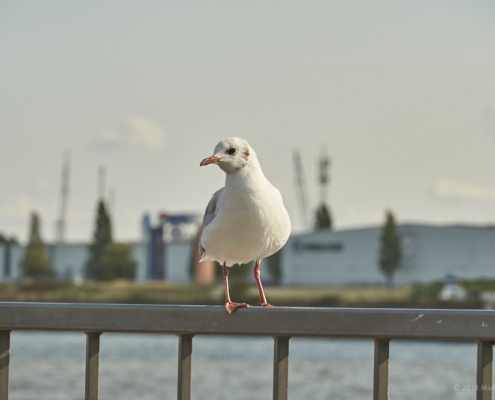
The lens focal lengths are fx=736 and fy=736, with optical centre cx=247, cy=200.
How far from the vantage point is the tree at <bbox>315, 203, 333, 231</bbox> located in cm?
7469

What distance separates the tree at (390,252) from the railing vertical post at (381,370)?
5800 centimetres

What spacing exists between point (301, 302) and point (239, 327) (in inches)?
2090

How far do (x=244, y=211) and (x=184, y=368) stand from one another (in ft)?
2.59

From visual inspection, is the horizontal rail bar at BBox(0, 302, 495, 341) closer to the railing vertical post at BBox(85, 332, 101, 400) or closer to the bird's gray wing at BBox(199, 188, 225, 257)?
the railing vertical post at BBox(85, 332, 101, 400)

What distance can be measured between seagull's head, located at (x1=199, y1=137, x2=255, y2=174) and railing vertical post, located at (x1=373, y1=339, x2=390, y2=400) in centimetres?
94

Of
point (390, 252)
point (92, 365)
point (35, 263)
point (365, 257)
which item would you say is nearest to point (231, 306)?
point (92, 365)

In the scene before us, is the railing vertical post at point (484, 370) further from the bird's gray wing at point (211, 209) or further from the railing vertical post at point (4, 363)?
the railing vertical post at point (4, 363)

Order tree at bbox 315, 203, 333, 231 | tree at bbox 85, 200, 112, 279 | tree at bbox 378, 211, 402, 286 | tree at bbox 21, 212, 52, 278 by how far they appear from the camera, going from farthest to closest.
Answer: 1. tree at bbox 85, 200, 112, 279
2. tree at bbox 21, 212, 52, 278
3. tree at bbox 315, 203, 333, 231
4. tree at bbox 378, 211, 402, 286

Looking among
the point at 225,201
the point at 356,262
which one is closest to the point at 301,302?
the point at 356,262

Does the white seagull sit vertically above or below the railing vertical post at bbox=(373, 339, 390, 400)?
above

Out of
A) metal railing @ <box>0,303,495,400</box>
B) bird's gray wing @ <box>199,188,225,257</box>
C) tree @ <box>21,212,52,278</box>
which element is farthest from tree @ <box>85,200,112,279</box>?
metal railing @ <box>0,303,495,400</box>

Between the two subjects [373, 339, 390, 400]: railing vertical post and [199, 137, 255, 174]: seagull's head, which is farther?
[199, 137, 255, 174]: seagull's head

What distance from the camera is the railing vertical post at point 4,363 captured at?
7.85 ft

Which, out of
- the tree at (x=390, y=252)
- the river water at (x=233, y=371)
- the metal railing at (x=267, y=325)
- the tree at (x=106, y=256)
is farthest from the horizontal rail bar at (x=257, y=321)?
the tree at (x=106, y=256)
